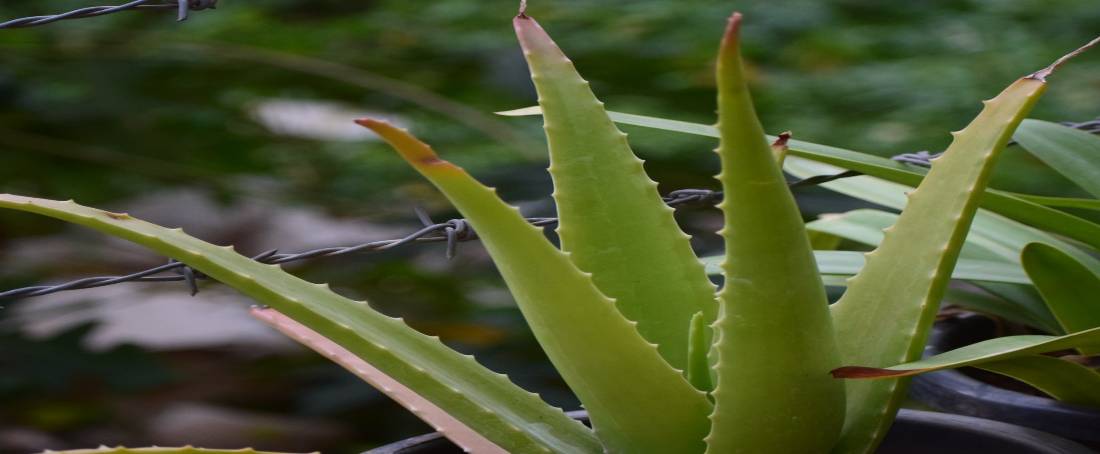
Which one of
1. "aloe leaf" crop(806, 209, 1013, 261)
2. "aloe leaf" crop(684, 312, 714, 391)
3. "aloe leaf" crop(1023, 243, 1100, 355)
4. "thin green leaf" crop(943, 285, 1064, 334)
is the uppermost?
"aloe leaf" crop(684, 312, 714, 391)

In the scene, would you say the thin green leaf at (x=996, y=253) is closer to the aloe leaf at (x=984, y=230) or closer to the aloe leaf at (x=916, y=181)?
the aloe leaf at (x=984, y=230)

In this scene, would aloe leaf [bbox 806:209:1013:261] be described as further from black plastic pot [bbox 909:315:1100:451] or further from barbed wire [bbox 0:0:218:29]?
barbed wire [bbox 0:0:218:29]

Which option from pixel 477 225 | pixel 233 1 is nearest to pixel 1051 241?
pixel 477 225

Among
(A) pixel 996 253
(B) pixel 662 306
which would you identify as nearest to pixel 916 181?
(A) pixel 996 253

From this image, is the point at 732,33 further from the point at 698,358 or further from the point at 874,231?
the point at 874,231

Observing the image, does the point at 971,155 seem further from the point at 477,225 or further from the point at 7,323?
the point at 7,323

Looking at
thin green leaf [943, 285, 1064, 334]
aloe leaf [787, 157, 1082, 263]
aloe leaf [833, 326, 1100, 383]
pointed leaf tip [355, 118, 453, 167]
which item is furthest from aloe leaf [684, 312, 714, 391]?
thin green leaf [943, 285, 1064, 334]

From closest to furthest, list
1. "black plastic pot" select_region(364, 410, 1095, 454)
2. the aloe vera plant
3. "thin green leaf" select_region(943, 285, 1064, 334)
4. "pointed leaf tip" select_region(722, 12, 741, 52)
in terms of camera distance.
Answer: "pointed leaf tip" select_region(722, 12, 741, 52)
the aloe vera plant
"black plastic pot" select_region(364, 410, 1095, 454)
"thin green leaf" select_region(943, 285, 1064, 334)
